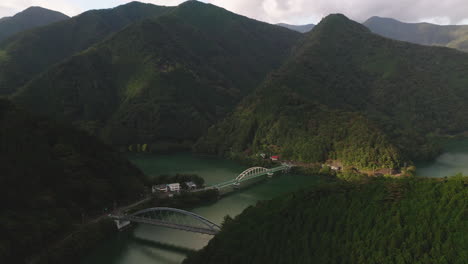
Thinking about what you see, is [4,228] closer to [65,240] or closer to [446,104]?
[65,240]

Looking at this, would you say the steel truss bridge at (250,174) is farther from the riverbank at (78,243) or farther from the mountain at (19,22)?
the mountain at (19,22)

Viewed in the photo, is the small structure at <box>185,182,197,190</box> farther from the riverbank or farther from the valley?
the riverbank

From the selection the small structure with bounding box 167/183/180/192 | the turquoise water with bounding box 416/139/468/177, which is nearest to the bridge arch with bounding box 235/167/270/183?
the small structure with bounding box 167/183/180/192

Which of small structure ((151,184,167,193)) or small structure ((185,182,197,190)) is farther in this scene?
small structure ((185,182,197,190))

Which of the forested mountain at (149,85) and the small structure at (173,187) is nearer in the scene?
the small structure at (173,187)

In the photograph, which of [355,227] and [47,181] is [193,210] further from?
[355,227]

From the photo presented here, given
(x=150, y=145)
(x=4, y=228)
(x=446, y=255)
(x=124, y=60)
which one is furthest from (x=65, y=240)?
(x=124, y=60)

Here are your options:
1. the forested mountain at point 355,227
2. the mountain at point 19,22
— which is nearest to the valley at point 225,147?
the forested mountain at point 355,227
